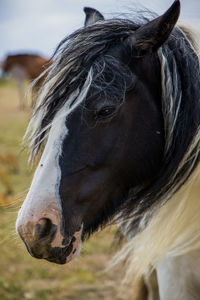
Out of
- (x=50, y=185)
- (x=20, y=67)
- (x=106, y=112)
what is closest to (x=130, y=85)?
(x=106, y=112)

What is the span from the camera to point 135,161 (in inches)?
59.4

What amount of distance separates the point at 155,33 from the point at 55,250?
0.89 m

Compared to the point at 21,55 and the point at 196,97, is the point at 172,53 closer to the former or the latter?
the point at 196,97

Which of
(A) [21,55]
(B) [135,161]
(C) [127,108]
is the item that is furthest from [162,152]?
(A) [21,55]

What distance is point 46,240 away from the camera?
1.33m

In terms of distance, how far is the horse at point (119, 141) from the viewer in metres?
1.36

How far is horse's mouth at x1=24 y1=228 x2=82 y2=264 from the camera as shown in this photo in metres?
1.33

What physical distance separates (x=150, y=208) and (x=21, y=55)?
1610cm

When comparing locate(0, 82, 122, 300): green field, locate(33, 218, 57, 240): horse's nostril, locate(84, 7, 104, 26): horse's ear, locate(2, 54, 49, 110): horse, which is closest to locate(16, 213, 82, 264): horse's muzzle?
locate(33, 218, 57, 240): horse's nostril

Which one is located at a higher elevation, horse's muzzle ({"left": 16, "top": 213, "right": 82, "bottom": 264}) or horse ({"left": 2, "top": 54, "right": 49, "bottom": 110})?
horse's muzzle ({"left": 16, "top": 213, "right": 82, "bottom": 264})

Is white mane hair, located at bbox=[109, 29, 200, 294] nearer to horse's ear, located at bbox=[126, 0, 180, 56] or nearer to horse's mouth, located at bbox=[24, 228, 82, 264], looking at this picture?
horse's ear, located at bbox=[126, 0, 180, 56]

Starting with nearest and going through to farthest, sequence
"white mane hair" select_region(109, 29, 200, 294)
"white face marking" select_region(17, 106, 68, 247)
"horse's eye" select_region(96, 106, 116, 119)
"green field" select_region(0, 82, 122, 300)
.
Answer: "white face marking" select_region(17, 106, 68, 247)
"horse's eye" select_region(96, 106, 116, 119)
"white mane hair" select_region(109, 29, 200, 294)
"green field" select_region(0, 82, 122, 300)

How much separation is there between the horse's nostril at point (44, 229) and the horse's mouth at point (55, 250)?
0.08ft

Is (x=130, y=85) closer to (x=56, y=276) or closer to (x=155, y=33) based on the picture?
(x=155, y=33)
